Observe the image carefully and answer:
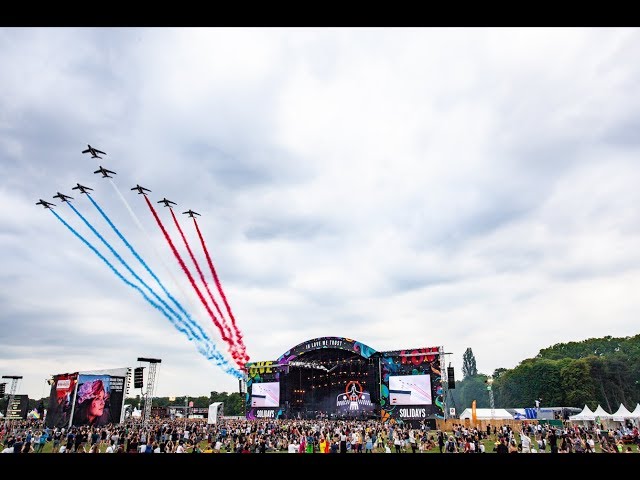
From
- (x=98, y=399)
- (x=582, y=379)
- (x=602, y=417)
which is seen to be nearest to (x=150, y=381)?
(x=98, y=399)

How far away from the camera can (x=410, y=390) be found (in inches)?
1767

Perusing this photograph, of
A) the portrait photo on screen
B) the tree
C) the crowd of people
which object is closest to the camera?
the crowd of people

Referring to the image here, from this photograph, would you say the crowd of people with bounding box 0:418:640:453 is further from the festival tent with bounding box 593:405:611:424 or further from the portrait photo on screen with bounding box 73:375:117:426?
the portrait photo on screen with bounding box 73:375:117:426

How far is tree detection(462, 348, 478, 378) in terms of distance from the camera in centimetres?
14738

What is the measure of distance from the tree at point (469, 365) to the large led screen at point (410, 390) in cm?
11192

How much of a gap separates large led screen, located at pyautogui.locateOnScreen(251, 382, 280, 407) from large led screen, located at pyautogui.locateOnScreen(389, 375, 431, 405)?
16674 mm

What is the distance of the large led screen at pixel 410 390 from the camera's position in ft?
145

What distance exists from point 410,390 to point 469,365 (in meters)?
115

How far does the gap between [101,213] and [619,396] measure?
79.6 metres

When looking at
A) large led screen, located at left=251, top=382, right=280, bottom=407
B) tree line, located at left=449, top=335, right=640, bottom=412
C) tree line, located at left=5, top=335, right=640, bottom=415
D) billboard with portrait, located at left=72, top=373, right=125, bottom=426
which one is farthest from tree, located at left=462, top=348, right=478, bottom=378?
billboard with portrait, located at left=72, top=373, right=125, bottom=426

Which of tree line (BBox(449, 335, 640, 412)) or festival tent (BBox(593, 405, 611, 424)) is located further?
tree line (BBox(449, 335, 640, 412))

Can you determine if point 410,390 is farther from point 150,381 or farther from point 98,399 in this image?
point 98,399

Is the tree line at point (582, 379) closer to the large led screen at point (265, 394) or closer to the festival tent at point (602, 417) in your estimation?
the large led screen at point (265, 394)
